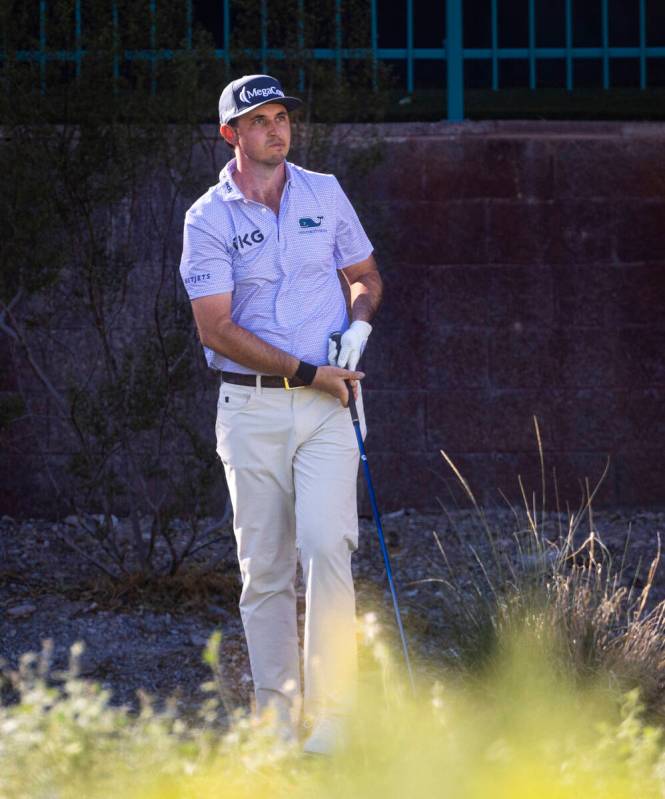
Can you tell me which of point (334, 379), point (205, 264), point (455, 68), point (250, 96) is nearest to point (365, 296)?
point (334, 379)

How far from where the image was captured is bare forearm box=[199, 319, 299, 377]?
421 cm

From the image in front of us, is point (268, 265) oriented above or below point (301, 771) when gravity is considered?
above

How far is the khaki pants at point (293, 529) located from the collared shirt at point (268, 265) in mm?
162

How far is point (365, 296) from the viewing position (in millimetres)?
4602

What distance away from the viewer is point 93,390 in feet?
23.9

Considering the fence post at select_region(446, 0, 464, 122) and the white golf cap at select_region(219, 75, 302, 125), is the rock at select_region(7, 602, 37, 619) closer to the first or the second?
the white golf cap at select_region(219, 75, 302, 125)

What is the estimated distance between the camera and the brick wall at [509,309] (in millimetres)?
7434

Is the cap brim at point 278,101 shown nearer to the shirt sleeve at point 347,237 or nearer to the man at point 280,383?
the man at point 280,383

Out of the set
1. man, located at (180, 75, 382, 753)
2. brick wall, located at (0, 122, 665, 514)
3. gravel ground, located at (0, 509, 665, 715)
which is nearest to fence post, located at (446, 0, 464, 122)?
brick wall, located at (0, 122, 665, 514)

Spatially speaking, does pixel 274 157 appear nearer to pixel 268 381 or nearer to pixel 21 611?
pixel 268 381

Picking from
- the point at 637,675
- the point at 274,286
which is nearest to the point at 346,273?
the point at 274,286

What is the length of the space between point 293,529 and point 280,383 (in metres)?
0.47

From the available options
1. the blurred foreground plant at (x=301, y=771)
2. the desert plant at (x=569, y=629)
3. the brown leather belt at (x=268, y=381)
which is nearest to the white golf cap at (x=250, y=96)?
the brown leather belt at (x=268, y=381)

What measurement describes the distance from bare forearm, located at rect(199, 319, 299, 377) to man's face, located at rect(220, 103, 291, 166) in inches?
20.4
